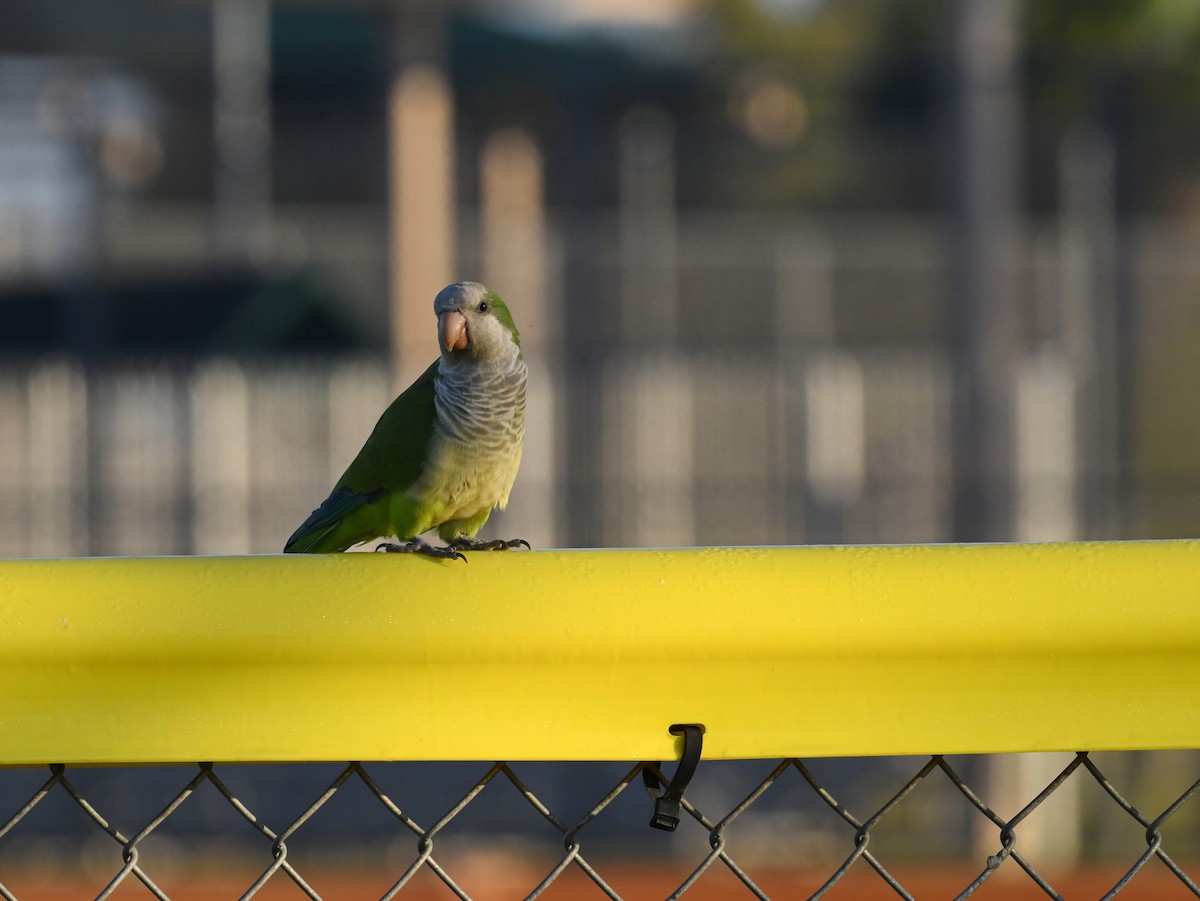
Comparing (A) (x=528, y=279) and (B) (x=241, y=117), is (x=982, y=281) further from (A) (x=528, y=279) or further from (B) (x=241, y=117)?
(B) (x=241, y=117)

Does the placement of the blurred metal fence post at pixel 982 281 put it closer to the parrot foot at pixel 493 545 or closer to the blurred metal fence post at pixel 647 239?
the blurred metal fence post at pixel 647 239

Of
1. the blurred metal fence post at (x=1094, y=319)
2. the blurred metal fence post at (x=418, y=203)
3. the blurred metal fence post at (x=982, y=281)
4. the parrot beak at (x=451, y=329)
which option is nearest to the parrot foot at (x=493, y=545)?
the parrot beak at (x=451, y=329)

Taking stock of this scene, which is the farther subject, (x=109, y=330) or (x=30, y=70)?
(x=30, y=70)

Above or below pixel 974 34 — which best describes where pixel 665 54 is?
above

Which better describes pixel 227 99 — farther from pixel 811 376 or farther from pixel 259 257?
pixel 811 376

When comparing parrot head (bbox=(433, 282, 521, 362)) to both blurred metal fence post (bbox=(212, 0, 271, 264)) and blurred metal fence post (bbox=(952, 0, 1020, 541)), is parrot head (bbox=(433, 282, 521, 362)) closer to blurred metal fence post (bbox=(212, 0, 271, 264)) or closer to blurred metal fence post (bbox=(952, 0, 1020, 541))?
blurred metal fence post (bbox=(952, 0, 1020, 541))

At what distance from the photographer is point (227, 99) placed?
15453mm

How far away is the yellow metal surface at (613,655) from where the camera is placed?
1.43 meters

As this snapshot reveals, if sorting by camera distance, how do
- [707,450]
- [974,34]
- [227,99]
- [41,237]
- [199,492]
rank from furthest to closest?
[227,99] → [41,237] → [707,450] → [199,492] → [974,34]

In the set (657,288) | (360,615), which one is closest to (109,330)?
(657,288)

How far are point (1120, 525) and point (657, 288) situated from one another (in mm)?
4301

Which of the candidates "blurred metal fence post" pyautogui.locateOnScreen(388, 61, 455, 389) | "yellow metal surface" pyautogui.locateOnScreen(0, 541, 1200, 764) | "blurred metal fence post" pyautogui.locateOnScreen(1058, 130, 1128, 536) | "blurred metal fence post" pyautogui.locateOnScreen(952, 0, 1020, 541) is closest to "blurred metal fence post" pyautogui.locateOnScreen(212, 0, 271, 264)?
"blurred metal fence post" pyautogui.locateOnScreen(388, 61, 455, 389)

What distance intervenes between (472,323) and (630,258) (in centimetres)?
925

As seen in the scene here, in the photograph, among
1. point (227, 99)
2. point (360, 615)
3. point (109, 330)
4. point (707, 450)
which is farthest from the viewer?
point (227, 99)
